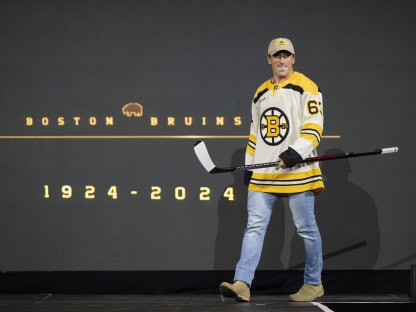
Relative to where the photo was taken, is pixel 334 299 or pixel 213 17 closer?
pixel 334 299

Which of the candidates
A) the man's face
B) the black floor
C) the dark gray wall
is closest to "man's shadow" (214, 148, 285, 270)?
the dark gray wall

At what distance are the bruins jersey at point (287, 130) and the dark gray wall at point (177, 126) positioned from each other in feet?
2.40

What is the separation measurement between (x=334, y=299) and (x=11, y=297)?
2018mm

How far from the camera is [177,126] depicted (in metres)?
5.38

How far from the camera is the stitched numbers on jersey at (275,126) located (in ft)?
15.2

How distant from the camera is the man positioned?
4.56 meters

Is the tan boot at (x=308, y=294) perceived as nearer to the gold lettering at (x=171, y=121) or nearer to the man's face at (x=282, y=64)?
the man's face at (x=282, y=64)

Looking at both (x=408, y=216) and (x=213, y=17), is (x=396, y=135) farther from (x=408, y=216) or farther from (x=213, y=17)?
(x=213, y=17)

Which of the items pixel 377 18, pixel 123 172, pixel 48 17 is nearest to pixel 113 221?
pixel 123 172

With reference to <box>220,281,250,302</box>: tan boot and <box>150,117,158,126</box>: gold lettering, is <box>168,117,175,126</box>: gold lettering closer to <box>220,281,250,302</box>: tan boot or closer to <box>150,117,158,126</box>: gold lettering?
<box>150,117,158,126</box>: gold lettering

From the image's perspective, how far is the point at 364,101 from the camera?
17.7 feet

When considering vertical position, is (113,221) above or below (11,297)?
above

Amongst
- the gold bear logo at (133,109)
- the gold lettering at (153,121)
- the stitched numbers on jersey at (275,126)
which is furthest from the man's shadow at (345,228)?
the gold bear logo at (133,109)

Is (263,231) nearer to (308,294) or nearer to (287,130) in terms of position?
(308,294)
